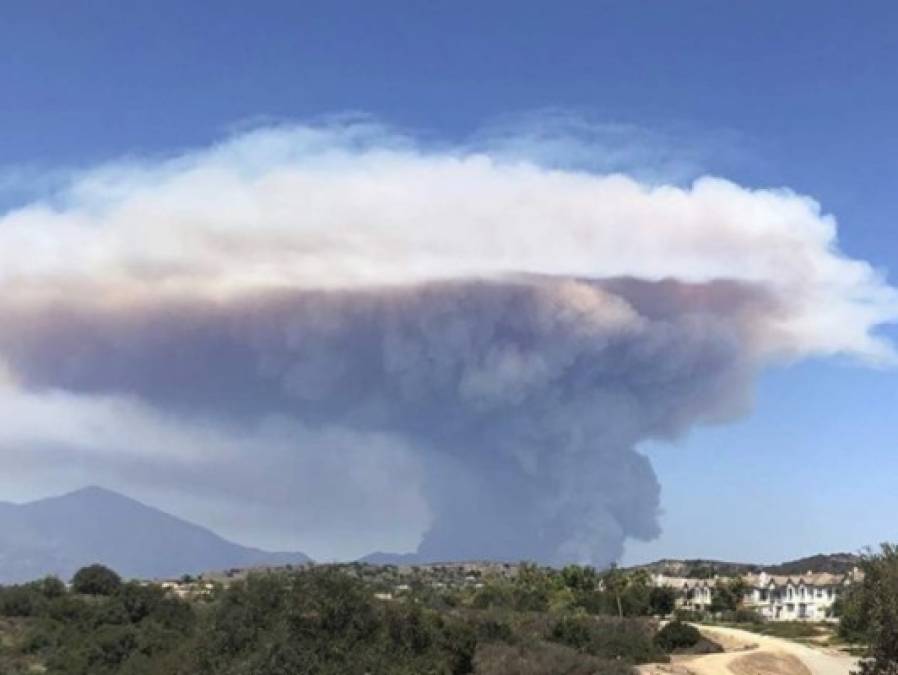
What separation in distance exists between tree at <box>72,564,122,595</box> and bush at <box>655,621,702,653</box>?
129ft

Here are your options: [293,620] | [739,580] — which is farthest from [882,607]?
[739,580]

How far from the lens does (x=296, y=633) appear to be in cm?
3128

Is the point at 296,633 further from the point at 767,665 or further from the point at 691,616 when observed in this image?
the point at 691,616

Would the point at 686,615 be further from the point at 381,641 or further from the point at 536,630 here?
the point at 381,641

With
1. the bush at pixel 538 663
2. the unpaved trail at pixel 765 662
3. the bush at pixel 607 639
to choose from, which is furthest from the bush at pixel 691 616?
the bush at pixel 538 663

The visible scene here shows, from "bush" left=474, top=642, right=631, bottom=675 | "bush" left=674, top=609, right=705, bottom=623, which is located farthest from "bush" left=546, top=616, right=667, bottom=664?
"bush" left=674, top=609, right=705, bottom=623

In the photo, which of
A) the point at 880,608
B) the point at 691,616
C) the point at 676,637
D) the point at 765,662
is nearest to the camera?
the point at 880,608

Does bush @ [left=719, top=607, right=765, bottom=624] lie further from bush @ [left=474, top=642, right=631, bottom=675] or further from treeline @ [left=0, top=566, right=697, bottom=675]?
bush @ [left=474, top=642, right=631, bottom=675]

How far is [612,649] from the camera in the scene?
223 ft

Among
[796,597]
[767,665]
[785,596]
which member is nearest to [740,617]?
[796,597]

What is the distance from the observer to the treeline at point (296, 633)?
31.7 meters

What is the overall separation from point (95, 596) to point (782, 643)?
5140 cm

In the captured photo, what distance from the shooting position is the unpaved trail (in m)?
63.9

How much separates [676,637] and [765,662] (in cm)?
1424
